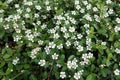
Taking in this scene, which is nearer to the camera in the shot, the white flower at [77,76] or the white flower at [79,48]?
the white flower at [77,76]

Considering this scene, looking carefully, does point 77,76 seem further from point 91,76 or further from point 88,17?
point 88,17

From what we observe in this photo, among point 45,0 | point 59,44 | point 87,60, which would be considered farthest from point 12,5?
point 87,60

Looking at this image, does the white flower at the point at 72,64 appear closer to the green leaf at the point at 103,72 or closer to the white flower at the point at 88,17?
the green leaf at the point at 103,72

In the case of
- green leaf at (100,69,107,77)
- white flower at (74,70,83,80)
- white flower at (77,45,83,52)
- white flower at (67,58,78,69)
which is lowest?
green leaf at (100,69,107,77)

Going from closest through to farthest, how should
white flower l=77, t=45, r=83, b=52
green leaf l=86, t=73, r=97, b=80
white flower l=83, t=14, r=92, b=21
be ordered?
green leaf l=86, t=73, r=97, b=80 → white flower l=77, t=45, r=83, b=52 → white flower l=83, t=14, r=92, b=21

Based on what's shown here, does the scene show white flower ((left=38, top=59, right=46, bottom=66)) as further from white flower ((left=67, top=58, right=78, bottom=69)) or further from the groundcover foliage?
white flower ((left=67, top=58, right=78, bottom=69))

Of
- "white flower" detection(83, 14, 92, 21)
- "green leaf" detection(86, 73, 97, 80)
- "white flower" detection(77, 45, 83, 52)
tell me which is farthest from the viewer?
"white flower" detection(83, 14, 92, 21)

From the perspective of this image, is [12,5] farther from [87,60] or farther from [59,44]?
[87,60]

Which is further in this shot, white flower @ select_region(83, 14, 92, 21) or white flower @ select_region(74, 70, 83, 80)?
white flower @ select_region(83, 14, 92, 21)

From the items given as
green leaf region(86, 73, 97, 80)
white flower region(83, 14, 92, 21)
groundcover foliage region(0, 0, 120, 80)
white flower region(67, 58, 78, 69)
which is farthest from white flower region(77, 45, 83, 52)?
white flower region(83, 14, 92, 21)

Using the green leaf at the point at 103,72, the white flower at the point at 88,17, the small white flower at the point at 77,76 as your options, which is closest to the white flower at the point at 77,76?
the small white flower at the point at 77,76
